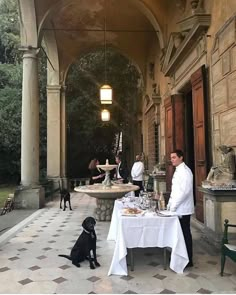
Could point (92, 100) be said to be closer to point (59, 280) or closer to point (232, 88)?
point (232, 88)

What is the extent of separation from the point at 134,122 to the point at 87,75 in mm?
4090

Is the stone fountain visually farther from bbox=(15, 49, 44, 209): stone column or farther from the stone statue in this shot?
bbox=(15, 49, 44, 209): stone column

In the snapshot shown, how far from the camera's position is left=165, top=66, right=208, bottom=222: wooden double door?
22.9ft

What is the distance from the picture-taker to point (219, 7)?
609 cm

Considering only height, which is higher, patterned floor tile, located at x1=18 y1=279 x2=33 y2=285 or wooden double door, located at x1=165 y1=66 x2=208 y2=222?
wooden double door, located at x1=165 y1=66 x2=208 y2=222

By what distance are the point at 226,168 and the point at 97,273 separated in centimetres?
271

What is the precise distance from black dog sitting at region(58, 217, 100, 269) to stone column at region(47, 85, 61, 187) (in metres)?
10.7

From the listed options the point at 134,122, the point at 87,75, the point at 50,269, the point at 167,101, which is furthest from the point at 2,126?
the point at 50,269

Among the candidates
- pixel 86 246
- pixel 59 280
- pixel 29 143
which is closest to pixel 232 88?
pixel 86 246

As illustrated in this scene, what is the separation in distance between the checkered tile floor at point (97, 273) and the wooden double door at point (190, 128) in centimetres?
167

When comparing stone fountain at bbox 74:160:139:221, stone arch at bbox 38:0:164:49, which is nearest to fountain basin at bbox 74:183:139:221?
stone fountain at bbox 74:160:139:221

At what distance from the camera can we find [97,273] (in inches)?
165

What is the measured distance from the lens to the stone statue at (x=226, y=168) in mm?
5301

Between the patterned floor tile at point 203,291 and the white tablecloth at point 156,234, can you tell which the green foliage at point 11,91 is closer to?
the white tablecloth at point 156,234
